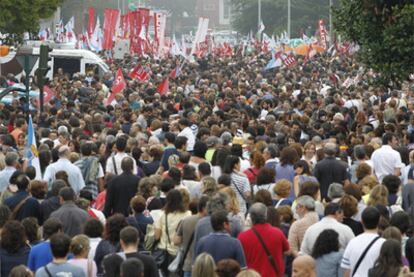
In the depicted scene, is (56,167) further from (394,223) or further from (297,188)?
(394,223)

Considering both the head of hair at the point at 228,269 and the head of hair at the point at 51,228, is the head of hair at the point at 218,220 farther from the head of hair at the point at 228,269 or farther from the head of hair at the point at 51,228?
the head of hair at the point at 228,269

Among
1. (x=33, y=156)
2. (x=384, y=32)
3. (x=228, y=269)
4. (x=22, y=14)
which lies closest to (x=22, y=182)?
(x=33, y=156)

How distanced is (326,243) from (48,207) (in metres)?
3.88

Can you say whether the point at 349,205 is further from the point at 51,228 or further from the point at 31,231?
the point at 31,231

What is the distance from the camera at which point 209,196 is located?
13.5m

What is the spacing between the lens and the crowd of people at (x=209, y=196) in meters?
11.8

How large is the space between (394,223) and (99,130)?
10867mm

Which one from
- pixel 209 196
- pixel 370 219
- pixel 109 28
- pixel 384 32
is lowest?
pixel 109 28

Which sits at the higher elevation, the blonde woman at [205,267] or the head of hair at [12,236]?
the blonde woman at [205,267]

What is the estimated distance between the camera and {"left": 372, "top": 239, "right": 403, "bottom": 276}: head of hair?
34.6 ft

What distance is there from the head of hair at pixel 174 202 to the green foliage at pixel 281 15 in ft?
288

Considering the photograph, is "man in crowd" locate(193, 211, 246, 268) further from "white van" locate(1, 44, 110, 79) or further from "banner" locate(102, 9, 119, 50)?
"banner" locate(102, 9, 119, 50)

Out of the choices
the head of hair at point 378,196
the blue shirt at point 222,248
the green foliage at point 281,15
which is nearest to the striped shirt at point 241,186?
the head of hair at point 378,196

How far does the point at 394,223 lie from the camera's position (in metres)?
12.7
